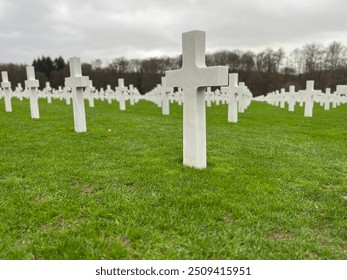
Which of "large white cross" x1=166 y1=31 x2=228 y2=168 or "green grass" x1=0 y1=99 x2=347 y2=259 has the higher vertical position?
"large white cross" x1=166 y1=31 x2=228 y2=168

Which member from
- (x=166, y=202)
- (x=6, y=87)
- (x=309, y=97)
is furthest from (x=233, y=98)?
(x=6, y=87)

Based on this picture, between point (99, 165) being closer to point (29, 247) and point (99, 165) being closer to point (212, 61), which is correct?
point (29, 247)

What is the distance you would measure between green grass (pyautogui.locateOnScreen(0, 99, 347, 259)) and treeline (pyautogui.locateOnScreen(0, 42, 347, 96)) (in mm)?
47856

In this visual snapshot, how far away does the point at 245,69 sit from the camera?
2357 inches

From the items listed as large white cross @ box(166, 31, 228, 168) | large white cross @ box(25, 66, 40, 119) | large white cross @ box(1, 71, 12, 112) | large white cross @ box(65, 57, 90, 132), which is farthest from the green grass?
large white cross @ box(1, 71, 12, 112)

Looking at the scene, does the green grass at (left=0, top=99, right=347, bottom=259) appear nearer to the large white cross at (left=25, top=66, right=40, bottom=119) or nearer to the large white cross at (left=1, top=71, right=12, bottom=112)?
the large white cross at (left=25, top=66, right=40, bottom=119)

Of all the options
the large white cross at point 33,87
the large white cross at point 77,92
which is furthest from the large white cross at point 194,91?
the large white cross at point 33,87

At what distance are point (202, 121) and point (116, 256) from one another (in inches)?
106

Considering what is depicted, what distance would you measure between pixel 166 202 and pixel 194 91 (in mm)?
1879

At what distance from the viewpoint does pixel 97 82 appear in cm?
5247

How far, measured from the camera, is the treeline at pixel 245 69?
51.9 meters

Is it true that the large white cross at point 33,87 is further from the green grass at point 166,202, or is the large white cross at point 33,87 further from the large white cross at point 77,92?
the green grass at point 166,202

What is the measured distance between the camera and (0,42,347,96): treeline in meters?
51.9

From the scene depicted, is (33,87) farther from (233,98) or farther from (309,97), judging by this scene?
(309,97)
